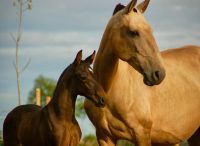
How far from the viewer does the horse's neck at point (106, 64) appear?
6.39 meters

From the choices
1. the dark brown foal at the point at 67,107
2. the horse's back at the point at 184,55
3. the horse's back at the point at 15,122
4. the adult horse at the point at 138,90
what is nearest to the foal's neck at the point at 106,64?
the adult horse at the point at 138,90

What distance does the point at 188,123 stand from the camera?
23.8 ft

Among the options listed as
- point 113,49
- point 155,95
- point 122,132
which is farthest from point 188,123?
point 113,49

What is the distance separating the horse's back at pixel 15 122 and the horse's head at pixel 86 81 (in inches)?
60.8

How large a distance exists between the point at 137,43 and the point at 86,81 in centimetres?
100

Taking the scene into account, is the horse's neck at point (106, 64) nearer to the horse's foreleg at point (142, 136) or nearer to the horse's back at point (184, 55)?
the horse's foreleg at point (142, 136)

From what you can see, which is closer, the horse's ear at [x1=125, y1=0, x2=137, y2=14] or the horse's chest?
the horse's ear at [x1=125, y1=0, x2=137, y2=14]

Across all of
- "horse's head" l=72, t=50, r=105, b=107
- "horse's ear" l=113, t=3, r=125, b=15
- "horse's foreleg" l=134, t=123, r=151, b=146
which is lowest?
"horse's foreleg" l=134, t=123, r=151, b=146

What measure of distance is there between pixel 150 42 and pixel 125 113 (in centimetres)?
98

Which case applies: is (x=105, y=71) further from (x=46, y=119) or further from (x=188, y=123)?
(x=188, y=123)

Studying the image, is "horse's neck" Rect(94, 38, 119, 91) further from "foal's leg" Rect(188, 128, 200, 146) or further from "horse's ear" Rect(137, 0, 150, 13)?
"foal's leg" Rect(188, 128, 200, 146)

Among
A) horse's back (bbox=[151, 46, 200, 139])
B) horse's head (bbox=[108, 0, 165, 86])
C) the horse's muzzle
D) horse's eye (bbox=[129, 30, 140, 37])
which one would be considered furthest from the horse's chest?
horse's eye (bbox=[129, 30, 140, 37])

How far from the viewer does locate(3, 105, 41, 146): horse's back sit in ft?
26.7

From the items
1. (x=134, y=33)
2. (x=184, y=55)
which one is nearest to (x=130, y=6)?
(x=134, y=33)
